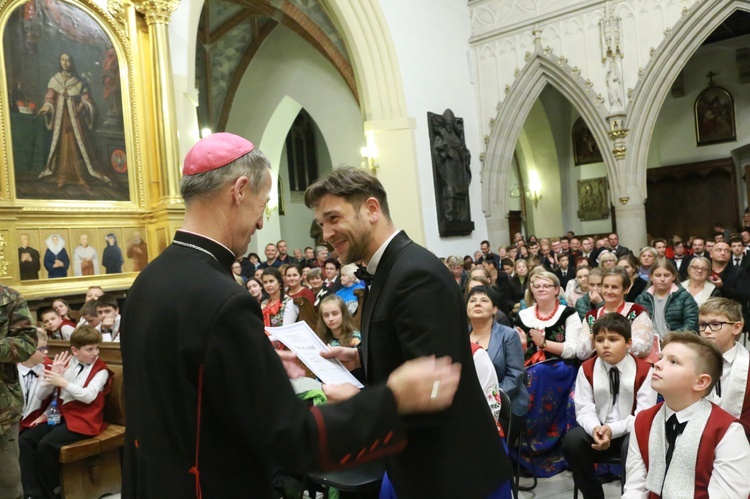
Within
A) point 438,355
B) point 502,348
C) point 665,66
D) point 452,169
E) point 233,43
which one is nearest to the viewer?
point 438,355

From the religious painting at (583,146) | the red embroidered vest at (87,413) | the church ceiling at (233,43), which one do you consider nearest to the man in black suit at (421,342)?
the red embroidered vest at (87,413)

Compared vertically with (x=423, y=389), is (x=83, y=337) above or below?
below

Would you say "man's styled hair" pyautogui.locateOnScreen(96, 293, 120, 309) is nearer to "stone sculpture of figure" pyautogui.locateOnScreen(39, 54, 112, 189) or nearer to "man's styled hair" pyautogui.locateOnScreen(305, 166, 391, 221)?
"stone sculpture of figure" pyautogui.locateOnScreen(39, 54, 112, 189)

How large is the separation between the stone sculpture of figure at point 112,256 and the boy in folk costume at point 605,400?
6.56m

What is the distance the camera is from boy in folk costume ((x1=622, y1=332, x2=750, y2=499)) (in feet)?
8.30

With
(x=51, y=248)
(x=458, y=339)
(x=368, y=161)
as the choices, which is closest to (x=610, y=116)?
(x=368, y=161)

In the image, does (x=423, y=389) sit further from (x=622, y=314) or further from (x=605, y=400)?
(x=622, y=314)

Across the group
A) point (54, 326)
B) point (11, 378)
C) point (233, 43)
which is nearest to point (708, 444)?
point (11, 378)

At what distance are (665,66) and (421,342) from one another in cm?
1322

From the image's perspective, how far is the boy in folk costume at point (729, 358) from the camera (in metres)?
3.28

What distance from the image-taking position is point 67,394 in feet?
15.5

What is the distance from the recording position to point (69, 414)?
4715 millimetres

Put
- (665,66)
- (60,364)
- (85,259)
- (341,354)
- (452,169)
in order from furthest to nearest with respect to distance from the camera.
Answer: (452,169) < (665,66) < (85,259) < (60,364) < (341,354)

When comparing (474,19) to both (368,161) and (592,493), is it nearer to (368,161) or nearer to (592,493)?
(368,161)
